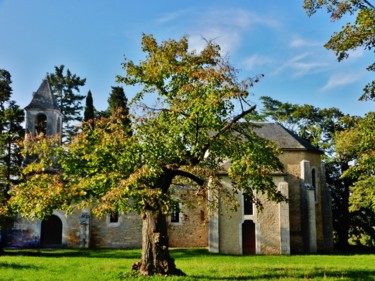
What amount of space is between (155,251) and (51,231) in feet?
60.8

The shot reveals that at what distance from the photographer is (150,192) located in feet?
35.0

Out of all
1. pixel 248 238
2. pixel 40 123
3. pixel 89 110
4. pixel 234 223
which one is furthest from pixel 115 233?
pixel 89 110

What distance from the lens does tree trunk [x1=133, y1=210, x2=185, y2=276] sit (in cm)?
1251

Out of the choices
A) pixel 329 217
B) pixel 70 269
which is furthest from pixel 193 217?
pixel 70 269

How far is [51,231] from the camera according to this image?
28.5 meters

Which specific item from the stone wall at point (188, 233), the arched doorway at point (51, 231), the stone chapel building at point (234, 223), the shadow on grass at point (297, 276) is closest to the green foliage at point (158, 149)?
the shadow on grass at point (297, 276)

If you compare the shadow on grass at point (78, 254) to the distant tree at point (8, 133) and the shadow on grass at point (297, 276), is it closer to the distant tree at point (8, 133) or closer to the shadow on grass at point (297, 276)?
the distant tree at point (8, 133)

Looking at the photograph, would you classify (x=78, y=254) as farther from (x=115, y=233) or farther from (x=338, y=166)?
(x=338, y=166)

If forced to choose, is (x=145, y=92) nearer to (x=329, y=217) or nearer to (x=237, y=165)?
(x=237, y=165)

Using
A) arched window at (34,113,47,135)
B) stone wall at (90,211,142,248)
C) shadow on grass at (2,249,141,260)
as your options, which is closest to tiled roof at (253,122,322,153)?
stone wall at (90,211,142,248)

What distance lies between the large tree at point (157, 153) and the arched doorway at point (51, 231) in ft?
55.9

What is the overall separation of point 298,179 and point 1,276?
2145cm

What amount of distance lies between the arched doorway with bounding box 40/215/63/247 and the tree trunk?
17636mm

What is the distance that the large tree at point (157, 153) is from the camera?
11.1 metres
